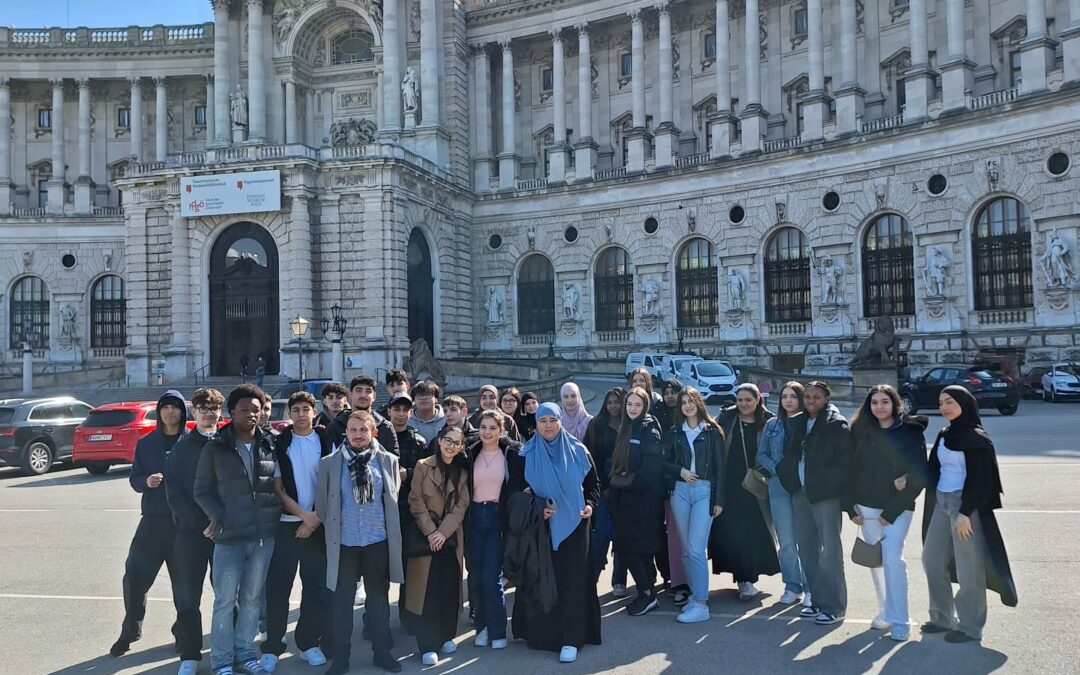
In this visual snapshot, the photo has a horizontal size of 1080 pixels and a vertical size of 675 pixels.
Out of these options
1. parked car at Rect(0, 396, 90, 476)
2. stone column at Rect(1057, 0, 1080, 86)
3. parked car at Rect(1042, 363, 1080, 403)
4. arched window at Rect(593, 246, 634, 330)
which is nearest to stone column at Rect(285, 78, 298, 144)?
arched window at Rect(593, 246, 634, 330)

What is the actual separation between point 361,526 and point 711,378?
24139 millimetres

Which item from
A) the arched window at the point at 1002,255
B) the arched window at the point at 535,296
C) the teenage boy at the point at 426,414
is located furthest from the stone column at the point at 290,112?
the teenage boy at the point at 426,414

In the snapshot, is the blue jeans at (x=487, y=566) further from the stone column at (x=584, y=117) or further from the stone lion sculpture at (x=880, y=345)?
the stone column at (x=584, y=117)

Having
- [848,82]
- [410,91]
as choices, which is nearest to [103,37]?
[410,91]

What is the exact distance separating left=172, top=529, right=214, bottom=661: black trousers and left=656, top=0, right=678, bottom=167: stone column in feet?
124

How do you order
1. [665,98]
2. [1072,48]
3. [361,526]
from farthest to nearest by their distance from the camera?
1. [665,98]
2. [1072,48]
3. [361,526]

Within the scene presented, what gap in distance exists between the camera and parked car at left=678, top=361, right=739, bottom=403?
29938 mm

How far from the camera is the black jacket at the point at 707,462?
828 centimetres

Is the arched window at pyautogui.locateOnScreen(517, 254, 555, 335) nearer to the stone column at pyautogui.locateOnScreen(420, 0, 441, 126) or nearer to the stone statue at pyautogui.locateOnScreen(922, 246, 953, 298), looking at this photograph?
the stone column at pyautogui.locateOnScreen(420, 0, 441, 126)

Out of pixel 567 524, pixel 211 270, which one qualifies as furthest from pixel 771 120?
pixel 567 524

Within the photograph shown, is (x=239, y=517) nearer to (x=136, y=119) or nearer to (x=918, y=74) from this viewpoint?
(x=918, y=74)

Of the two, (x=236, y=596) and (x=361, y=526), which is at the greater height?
(x=361, y=526)

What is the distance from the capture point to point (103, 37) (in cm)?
5238

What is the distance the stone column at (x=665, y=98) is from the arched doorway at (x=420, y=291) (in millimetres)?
11799
